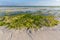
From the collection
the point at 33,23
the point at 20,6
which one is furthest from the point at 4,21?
the point at 20,6

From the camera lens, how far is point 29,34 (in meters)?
2.70

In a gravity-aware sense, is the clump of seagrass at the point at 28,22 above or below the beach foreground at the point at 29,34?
above

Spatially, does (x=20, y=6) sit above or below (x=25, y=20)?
below

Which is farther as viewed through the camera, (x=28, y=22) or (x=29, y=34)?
(x=28, y=22)

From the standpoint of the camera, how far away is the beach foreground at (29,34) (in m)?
→ 2.61

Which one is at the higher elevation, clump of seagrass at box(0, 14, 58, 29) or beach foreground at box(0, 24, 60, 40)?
clump of seagrass at box(0, 14, 58, 29)

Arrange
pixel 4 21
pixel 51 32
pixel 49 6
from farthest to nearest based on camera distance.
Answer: pixel 49 6 < pixel 4 21 < pixel 51 32

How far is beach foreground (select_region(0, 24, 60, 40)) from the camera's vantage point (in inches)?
103

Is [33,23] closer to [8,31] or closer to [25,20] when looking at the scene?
[25,20]

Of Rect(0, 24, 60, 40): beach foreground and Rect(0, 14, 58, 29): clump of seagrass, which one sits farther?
Rect(0, 14, 58, 29): clump of seagrass

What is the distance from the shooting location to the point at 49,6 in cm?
664

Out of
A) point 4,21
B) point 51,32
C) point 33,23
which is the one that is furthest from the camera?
point 4,21

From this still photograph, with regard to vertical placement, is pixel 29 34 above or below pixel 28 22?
below

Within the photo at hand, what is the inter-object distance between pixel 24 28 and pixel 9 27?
25cm
